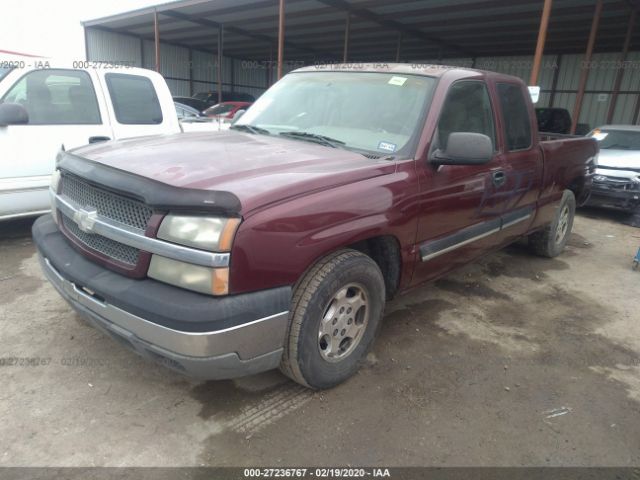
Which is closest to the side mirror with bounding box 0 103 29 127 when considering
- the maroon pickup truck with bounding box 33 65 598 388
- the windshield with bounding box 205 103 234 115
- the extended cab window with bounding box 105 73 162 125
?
the extended cab window with bounding box 105 73 162 125

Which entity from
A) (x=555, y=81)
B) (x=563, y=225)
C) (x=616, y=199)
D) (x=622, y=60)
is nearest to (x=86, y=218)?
(x=563, y=225)

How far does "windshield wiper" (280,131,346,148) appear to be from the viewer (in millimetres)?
3018

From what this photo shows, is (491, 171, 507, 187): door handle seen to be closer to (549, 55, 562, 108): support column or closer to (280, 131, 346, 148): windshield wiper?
(280, 131, 346, 148): windshield wiper

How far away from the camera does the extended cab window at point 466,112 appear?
3109mm

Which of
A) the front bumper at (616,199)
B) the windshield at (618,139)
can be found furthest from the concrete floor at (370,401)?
the windshield at (618,139)

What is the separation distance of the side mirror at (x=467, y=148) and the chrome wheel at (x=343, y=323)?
0.99m

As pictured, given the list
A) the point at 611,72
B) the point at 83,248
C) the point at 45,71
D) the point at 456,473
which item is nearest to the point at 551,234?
the point at 456,473

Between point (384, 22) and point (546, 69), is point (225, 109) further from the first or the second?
point (546, 69)

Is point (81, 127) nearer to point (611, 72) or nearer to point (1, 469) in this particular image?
point (1, 469)

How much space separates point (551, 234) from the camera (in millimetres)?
5242

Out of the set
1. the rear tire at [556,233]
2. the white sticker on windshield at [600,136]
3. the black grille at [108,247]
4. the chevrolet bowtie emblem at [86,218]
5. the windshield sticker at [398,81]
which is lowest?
the rear tire at [556,233]

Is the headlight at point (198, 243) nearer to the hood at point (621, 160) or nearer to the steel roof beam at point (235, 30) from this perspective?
the hood at point (621, 160)

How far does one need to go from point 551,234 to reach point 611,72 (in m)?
19.3

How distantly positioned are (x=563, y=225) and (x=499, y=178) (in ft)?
8.03
